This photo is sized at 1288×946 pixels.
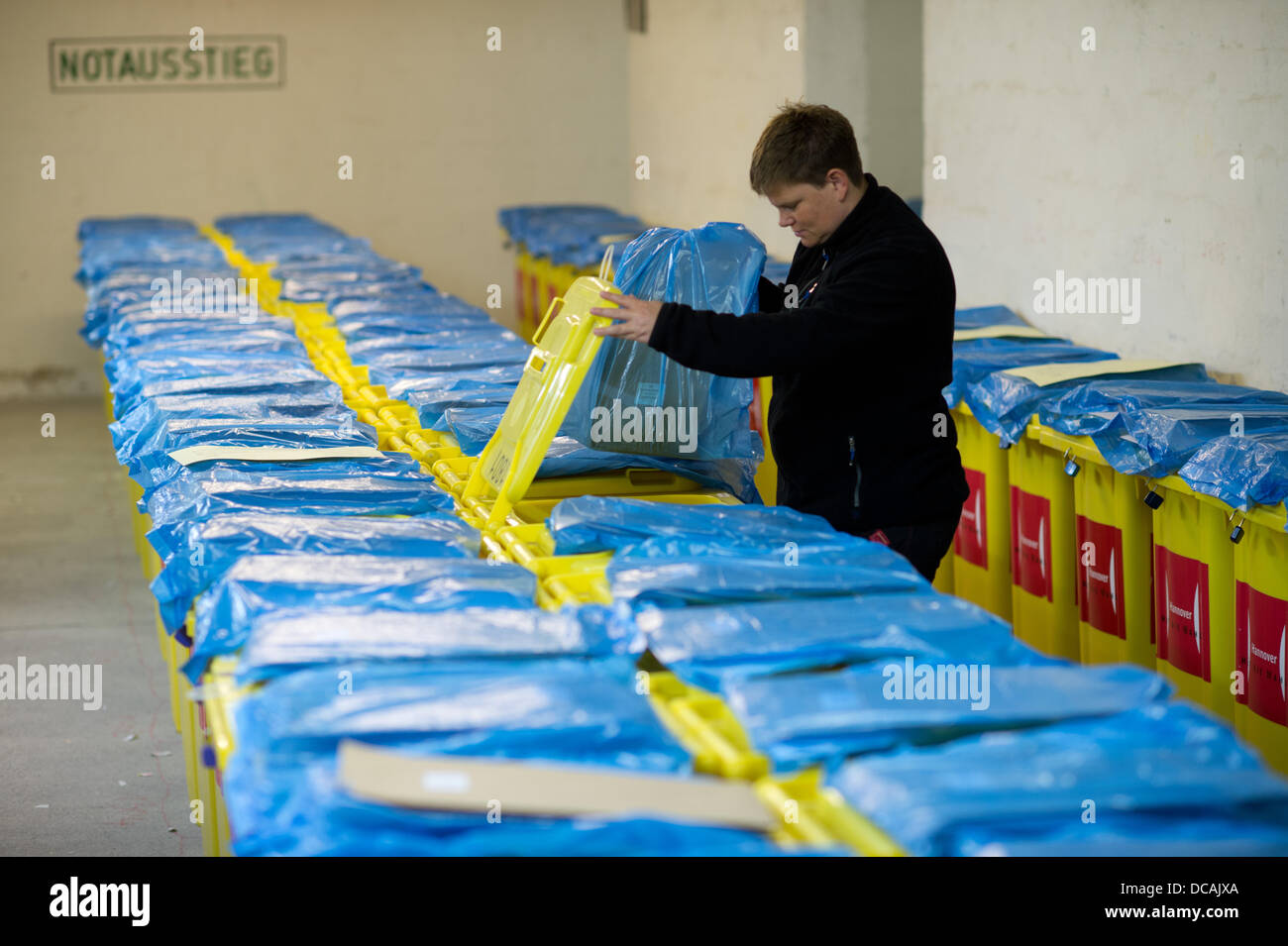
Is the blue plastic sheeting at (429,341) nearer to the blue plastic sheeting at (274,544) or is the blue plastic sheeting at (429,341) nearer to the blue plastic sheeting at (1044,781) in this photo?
the blue plastic sheeting at (274,544)

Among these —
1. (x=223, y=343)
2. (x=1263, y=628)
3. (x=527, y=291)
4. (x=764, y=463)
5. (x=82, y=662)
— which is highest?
(x=223, y=343)

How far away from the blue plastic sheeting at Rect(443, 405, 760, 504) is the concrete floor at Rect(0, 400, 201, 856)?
136 cm

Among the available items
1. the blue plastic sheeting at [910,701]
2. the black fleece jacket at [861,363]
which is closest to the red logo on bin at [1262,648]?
the black fleece jacket at [861,363]

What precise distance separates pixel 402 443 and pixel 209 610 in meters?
1.59

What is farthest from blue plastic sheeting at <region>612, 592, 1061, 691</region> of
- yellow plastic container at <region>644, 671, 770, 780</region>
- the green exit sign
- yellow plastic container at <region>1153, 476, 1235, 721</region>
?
the green exit sign

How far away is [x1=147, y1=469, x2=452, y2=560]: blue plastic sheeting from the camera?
3.02m

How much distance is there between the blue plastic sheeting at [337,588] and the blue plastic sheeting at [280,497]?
1.58 feet

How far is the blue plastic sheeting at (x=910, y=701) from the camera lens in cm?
183

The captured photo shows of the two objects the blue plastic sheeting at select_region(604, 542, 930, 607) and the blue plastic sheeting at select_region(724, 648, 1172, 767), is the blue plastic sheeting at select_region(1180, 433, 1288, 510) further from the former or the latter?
the blue plastic sheeting at select_region(724, 648, 1172, 767)

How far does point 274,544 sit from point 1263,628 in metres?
2.23

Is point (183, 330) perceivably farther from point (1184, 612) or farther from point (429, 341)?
point (1184, 612)

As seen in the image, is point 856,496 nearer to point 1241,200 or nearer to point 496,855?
point 496,855

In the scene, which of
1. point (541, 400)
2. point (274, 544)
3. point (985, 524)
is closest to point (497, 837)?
point (274, 544)

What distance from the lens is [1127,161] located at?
5.05 meters
